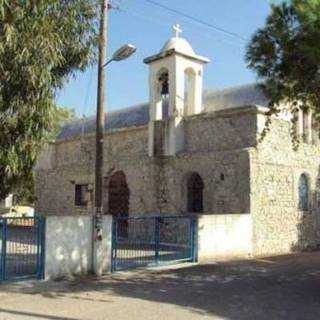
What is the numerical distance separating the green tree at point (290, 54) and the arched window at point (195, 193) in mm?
8446

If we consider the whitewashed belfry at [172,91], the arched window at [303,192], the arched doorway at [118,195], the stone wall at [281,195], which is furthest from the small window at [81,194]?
the arched window at [303,192]

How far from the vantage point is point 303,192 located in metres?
23.2

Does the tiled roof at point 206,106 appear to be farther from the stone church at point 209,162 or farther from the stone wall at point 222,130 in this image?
the stone wall at point 222,130

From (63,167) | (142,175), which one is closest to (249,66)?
(142,175)

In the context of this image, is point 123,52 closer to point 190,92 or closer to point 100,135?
point 100,135

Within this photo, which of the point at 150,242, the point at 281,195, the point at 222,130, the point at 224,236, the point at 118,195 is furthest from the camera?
the point at 118,195

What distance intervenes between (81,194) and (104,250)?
13.2 m

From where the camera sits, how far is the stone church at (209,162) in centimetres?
2105

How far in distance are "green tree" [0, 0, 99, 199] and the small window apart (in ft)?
57.8

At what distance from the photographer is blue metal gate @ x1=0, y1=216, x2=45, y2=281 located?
41.3ft

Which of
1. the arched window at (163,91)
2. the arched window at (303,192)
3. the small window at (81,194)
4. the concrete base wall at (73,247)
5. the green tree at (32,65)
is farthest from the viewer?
the small window at (81,194)

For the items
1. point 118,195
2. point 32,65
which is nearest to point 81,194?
point 118,195

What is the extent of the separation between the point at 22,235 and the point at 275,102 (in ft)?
22.0

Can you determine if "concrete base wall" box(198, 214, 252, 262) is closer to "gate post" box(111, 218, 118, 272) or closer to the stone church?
the stone church
